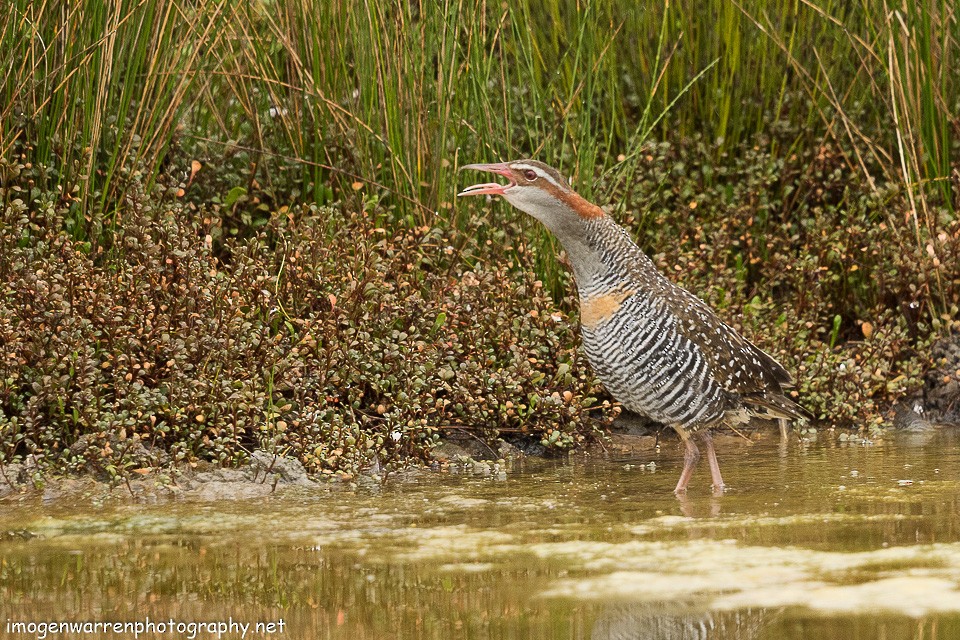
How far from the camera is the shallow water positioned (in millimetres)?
3998

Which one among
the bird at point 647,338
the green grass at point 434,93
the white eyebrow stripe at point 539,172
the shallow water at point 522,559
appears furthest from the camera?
the green grass at point 434,93

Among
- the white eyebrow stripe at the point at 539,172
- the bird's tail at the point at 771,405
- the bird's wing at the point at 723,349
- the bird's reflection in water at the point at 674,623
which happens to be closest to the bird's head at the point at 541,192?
the white eyebrow stripe at the point at 539,172

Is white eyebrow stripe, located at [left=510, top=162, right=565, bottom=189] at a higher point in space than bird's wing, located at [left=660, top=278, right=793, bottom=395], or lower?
higher

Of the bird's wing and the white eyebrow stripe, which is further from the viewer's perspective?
the white eyebrow stripe

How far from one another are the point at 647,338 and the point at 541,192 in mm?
844

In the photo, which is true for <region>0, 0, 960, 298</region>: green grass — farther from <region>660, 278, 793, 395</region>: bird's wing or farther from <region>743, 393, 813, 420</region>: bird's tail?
<region>743, 393, 813, 420</region>: bird's tail

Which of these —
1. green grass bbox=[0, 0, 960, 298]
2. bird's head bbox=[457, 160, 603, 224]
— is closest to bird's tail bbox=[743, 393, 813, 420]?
bird's head bbox=[457, 160, 603, 224]

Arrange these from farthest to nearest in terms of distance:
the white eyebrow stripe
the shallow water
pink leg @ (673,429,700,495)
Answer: the white eyebrow stripe, pink leg @ (673,429,700,495), the shallow water

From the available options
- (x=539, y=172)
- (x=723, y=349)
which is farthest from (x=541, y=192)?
(x=723, y=349)

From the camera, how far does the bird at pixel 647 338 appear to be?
6.15 m

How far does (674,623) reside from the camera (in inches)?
156

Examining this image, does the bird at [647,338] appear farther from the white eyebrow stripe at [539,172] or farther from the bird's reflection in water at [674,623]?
the bird's reflection in water at [674,623]

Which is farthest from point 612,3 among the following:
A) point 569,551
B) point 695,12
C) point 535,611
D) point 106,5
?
point 535,611

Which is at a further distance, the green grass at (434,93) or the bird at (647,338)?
the green grass at (434,93)
